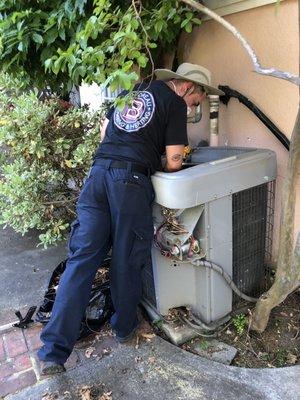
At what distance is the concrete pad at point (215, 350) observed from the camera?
2533 millimetres

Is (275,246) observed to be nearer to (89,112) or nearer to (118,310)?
(118,310)

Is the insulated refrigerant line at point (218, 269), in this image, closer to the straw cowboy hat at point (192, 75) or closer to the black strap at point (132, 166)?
the black strap at point (132, 166)

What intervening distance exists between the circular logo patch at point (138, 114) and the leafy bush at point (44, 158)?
3.89 ft

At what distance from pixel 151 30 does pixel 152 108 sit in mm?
813

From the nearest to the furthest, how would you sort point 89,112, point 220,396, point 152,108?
point 220,396 → point 152,108 → point 89,112

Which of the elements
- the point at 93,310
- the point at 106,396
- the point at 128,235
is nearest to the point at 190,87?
the point at 128,235

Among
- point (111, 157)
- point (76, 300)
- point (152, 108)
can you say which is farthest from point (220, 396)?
point (152, 108)

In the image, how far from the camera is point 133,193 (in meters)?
2.36

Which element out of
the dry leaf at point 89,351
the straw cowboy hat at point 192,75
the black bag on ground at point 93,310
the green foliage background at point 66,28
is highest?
the green foliage background at point 66,28

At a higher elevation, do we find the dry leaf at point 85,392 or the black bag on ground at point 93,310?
the black bag on ground at point 93,310

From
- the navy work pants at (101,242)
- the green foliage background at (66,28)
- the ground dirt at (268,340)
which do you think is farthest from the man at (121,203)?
the ground dirt at (268,340)

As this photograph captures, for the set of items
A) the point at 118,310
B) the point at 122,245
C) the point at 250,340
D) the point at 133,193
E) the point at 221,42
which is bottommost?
the point at 250,340

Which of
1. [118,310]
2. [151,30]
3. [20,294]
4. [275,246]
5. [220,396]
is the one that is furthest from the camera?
[20,294]

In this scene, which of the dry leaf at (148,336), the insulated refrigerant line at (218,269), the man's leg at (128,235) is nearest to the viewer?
the man's leg at (128,235)
